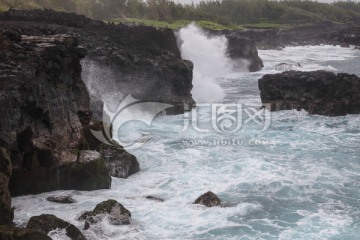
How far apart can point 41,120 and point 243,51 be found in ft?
99.8

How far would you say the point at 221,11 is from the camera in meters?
97.2

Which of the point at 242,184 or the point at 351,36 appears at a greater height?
the point at 351,36

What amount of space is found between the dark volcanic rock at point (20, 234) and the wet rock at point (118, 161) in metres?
5.22

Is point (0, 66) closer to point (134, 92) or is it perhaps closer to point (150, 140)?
point (150, 140)

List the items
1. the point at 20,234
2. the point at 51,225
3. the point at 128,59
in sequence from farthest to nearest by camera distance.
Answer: the point at 128,59 < the point at 51,225 < the point at 20,234

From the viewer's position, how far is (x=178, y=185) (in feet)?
44.7

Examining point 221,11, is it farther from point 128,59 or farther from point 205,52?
point 128,59

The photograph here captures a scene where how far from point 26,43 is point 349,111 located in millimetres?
15195

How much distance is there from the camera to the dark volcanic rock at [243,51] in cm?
4116

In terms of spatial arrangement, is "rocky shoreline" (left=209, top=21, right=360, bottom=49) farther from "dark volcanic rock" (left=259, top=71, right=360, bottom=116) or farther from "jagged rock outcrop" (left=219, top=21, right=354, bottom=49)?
"dark volcanic rock" (left=259, top=71, right=360, bottom=116)

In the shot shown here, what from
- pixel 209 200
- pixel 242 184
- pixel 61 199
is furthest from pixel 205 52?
pixel 61 199

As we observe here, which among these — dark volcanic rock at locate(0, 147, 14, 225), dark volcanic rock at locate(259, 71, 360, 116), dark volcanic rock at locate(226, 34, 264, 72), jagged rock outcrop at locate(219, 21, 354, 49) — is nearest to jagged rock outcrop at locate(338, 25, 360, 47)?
jagged rock outcrop at locate(219, 21, 354, 49)

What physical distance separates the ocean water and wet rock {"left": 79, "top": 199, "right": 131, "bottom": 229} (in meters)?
0.16

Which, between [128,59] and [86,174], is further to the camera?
[128,59]
